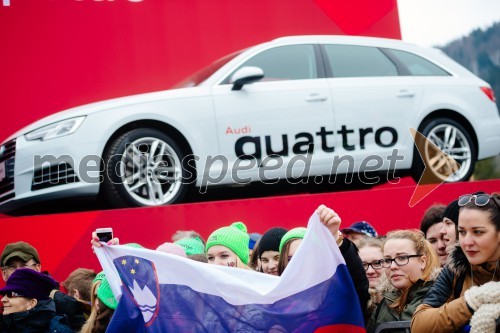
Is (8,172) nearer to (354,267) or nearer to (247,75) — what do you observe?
(247,75)

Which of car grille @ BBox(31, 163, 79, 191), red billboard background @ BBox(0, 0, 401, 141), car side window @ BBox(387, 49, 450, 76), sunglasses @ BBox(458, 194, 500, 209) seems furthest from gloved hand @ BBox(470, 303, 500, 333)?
red billboard background @ BBox(0, 0, 401, 141)

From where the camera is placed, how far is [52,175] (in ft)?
28.1

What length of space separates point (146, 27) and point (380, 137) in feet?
10.7

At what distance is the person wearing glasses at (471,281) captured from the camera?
406cm

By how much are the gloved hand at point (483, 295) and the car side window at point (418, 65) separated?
6140mm

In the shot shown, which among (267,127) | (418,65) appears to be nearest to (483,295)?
(267,127)

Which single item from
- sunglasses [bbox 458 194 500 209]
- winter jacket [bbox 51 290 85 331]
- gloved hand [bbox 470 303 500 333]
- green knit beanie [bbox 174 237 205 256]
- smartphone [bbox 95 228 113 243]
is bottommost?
winter jacket [bbox 51 290 85 331]

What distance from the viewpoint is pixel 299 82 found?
31.2 ft

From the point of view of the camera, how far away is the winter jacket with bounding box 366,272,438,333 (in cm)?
517

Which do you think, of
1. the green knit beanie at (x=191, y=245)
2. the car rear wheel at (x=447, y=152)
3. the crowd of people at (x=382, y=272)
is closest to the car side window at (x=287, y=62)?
the car rear wheel at (x=447, y=152)

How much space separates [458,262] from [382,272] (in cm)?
139

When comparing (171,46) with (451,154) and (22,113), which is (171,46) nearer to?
(22,113)

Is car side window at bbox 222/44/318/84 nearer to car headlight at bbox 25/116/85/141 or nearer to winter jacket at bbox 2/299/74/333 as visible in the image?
car headlight at bbox 25/116/85/141

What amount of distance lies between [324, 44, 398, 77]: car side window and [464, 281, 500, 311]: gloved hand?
580 cm
